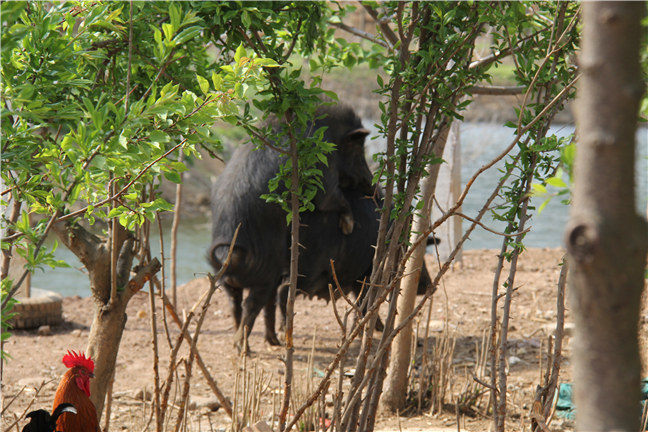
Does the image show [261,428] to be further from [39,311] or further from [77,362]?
[39,311]

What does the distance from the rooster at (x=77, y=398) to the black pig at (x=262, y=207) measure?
2711 mm

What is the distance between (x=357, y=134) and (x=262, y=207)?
0.96m

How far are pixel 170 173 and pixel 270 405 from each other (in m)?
3.00

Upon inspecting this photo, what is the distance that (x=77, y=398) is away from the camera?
243 cm

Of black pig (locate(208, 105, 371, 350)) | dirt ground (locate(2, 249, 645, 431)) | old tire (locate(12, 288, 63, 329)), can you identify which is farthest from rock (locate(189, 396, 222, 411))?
old tire (locate(12, 288, 63, 329))

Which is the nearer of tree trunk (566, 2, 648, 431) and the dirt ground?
tree trunk (566, 2, 648, 431)

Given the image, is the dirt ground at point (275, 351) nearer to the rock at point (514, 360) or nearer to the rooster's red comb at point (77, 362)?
the rock at point (514, 360)

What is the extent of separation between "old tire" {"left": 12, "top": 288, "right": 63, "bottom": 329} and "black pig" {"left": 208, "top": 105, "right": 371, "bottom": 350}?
200cm

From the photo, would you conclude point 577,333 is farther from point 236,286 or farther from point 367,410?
point 236,286

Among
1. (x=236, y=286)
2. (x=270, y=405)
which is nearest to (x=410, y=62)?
(x=270, y=405)

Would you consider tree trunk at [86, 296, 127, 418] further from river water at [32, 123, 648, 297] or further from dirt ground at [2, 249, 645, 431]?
river water at [32, 123, 648, 297]

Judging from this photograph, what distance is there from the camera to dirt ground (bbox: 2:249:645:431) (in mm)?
4293

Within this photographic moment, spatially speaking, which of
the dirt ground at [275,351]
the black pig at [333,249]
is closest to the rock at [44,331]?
the dirt ground at [275,351]

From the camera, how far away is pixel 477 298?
7410 mm
